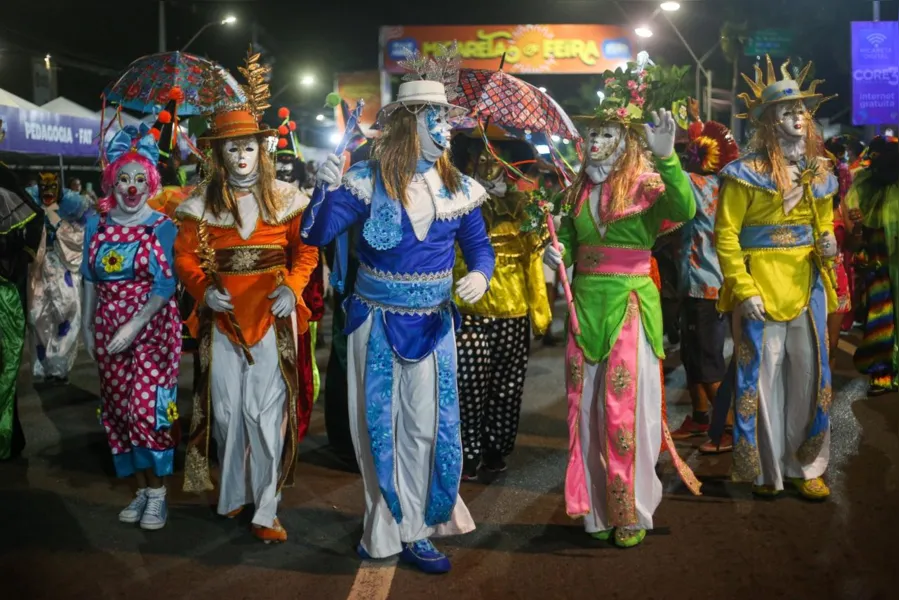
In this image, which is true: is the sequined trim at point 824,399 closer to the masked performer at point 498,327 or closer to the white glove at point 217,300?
the masked performer at point 498,327

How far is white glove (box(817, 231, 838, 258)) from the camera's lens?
214 inches

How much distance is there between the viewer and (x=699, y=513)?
17.6 ft

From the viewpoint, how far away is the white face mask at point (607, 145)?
500cm

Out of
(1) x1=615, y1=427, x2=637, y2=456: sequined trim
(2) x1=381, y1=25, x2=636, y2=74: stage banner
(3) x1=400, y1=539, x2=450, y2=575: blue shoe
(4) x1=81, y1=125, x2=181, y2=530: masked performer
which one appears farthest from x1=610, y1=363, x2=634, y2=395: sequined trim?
(2) x1=381, y1=25, x2=636, y2=74: stage banner

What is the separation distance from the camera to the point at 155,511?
5.31 meters

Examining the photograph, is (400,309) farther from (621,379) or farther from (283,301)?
(621,379)

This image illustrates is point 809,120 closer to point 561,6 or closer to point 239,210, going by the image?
point 239,210

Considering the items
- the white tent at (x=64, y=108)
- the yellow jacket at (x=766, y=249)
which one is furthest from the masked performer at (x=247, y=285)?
the white tent at (x=64, y=108)

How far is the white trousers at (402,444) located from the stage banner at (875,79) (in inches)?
664

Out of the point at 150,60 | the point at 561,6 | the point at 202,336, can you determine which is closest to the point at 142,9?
the point at 561,6

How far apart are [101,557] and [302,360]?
5.06ft

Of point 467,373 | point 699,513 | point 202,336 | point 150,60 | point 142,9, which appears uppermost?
point 142,9

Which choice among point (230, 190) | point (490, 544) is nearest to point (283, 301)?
point (230, 190)

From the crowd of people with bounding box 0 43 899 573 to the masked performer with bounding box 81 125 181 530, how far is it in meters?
0.01
